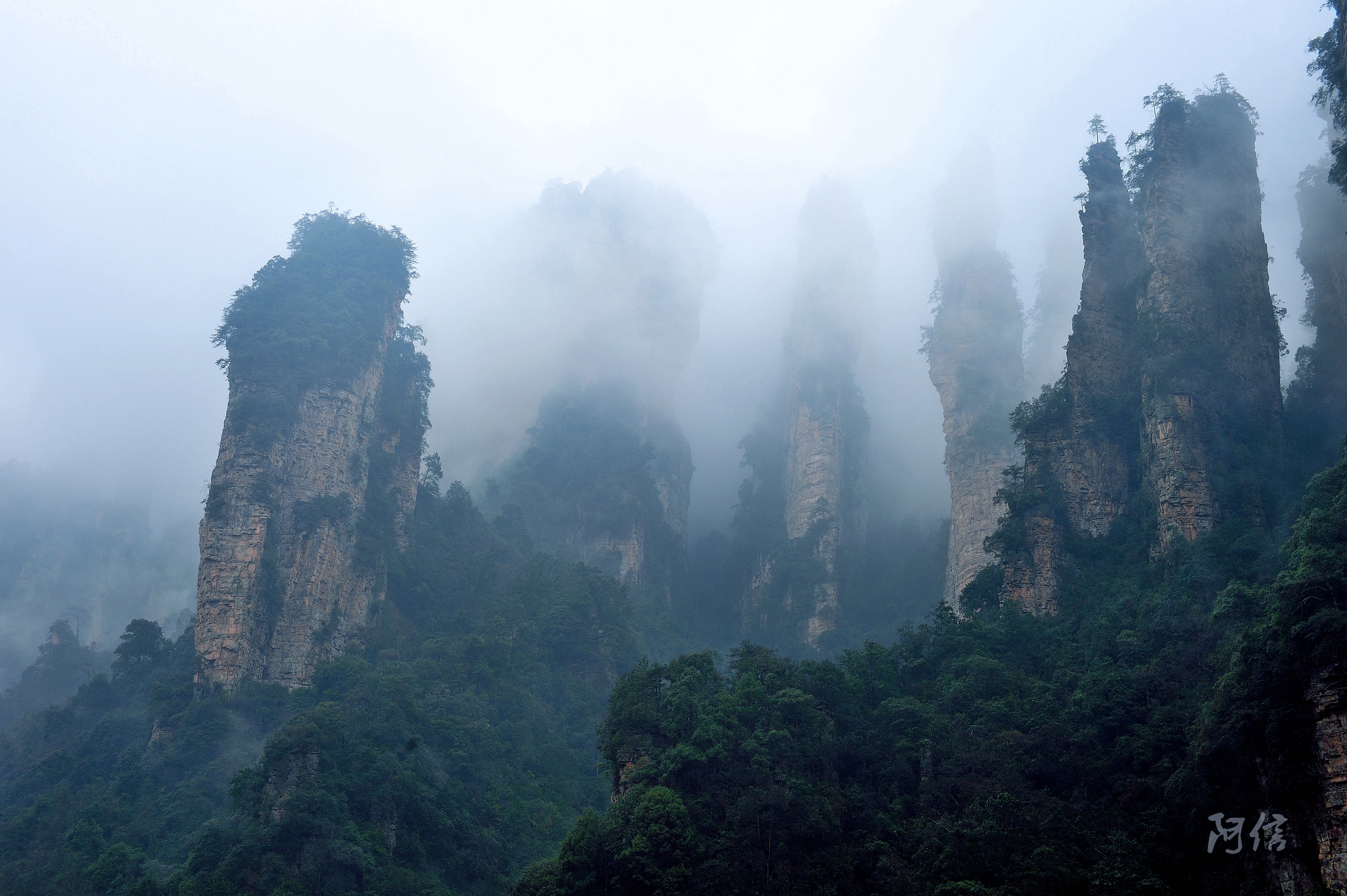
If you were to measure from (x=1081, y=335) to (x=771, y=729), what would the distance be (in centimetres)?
1827

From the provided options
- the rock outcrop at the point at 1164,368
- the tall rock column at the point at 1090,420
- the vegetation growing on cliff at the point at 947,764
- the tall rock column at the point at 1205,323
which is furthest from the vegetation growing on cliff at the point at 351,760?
the tall rock column at the point at 1205,323

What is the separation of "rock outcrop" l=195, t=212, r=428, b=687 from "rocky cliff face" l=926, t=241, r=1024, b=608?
27.1 m

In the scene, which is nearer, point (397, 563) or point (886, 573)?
point (397, 563)

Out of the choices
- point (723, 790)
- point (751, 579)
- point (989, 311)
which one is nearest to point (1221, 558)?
point (723, 790)

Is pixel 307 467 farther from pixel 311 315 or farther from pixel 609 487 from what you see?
pixel 609 487

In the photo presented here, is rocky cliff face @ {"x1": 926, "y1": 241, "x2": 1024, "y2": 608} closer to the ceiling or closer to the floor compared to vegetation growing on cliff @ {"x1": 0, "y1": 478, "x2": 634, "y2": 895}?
closer to the ceiling

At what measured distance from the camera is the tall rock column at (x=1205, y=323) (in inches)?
1116

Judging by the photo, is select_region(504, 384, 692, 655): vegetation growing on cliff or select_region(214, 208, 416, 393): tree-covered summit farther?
select_region(504, 384, 692, 655): vegetation growing on cliff

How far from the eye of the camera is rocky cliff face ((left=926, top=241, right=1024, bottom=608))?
48.7m

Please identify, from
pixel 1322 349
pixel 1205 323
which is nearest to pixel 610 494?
pixel 1205 323

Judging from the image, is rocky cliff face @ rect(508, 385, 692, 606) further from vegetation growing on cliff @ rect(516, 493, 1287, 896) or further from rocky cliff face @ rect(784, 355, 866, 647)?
vegetation growing on cliff @ rect(516, 493, 1287, 896)

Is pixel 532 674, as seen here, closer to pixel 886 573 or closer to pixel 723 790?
pixel 723 790

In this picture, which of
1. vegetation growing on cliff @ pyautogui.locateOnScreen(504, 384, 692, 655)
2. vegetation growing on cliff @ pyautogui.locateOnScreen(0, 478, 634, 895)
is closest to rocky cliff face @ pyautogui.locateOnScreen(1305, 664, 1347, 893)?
vegetation growing on cliff @ pyautogui.locateOnScreen(0, 478, 634, 895)

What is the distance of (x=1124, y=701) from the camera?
21609 millimetres
